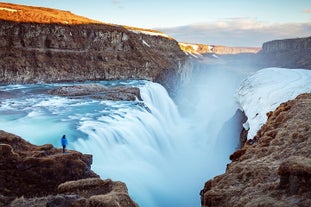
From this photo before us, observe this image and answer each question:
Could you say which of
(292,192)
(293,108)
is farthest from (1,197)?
(293,108)

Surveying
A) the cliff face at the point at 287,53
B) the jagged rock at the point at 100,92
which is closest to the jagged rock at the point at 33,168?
the jagged rock at the point at 100,92

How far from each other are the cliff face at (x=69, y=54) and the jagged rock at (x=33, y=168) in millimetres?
32011

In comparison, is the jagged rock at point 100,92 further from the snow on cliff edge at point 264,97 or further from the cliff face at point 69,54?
the snow on cliff edge at point 264,97

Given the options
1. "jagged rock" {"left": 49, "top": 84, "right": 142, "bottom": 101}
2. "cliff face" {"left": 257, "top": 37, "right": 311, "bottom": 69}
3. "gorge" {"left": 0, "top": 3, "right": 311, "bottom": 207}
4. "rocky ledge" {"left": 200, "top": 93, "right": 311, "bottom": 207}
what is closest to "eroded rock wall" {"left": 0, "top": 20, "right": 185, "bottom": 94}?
"gorge" {"left": 0, "top": 3, "right": 311, "bottom": 207}

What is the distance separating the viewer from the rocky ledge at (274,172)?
702 cm

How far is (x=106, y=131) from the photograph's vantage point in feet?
67.3

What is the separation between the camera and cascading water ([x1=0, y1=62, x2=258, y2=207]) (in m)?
18.0

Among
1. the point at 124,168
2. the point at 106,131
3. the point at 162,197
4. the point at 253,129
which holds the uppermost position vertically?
the point at 253,129

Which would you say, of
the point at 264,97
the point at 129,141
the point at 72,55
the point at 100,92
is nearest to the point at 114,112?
the point at 129,141

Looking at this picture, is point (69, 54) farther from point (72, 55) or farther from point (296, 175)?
point (296, 175)

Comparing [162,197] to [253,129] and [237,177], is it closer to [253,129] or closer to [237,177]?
[253,129]

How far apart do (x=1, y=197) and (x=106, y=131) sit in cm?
1112

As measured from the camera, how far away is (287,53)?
451 ft

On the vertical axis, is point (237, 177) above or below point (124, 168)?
above
